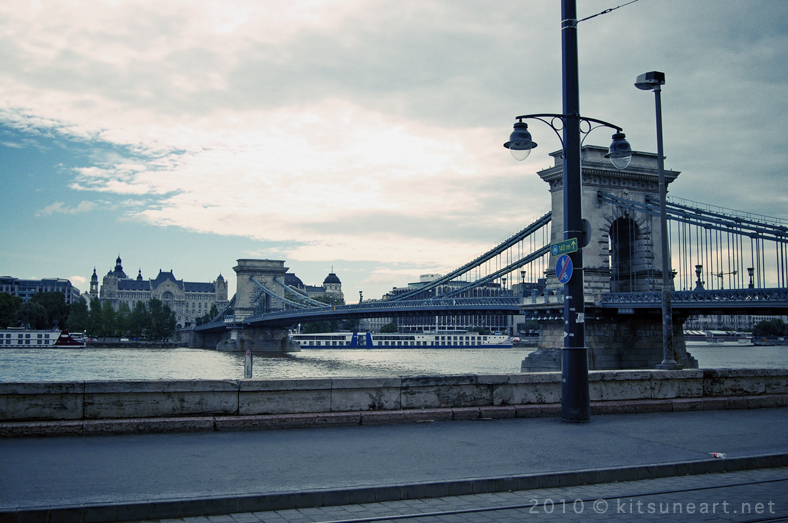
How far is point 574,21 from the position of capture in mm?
9391

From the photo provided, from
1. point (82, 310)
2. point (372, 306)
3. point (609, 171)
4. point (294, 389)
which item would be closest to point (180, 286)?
point (82, 310)

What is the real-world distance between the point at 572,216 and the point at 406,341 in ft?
265

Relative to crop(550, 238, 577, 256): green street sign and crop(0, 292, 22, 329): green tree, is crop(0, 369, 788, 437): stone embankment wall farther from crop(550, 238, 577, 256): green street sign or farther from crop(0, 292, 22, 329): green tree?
crop(0, 292, 22, 329): green tree

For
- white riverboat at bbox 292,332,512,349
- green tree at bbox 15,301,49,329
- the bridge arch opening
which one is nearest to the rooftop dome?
green tree at bbox 15,301,49,329

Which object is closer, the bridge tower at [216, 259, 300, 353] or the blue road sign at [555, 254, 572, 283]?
the blue road sign at [555, 254, 572, 283]

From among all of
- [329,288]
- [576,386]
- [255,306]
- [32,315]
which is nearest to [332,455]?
[576,386]

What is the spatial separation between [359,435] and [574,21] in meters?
6.25

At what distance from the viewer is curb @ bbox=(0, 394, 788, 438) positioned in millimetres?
7500

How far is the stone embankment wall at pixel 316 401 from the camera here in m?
7.65

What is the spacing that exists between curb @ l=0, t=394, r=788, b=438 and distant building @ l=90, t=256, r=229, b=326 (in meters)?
175

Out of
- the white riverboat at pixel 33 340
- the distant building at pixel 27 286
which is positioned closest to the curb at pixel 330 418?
the white riverboat at pixel 33 340

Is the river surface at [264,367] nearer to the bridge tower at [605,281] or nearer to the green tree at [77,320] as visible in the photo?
the bridge tower at [605,281]

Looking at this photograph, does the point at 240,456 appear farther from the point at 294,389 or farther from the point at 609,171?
the point at 609,171

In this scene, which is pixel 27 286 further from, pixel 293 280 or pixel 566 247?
pixel 566 247
